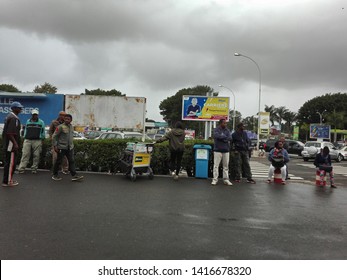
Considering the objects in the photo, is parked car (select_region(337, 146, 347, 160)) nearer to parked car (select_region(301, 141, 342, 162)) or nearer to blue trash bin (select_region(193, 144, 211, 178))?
parked car (select_region(301, 141, 342, 162))

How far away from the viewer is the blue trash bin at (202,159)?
1043 centimetres

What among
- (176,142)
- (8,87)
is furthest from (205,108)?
(8,87)

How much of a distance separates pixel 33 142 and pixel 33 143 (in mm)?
31

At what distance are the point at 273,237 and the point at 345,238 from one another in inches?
43.2

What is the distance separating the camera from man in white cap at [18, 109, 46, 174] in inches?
395

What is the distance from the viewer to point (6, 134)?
7.91m

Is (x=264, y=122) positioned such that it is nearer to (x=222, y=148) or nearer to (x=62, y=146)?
(x=222, y=148)

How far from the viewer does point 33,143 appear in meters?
10.2

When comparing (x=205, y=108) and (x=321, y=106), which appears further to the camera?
(x=321, y=106)

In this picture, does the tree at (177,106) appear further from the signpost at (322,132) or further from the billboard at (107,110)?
the billboard at (107,110)

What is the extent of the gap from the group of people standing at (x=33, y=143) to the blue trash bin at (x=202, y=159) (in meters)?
3.52

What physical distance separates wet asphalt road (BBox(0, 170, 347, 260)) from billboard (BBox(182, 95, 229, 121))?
36.7 feet

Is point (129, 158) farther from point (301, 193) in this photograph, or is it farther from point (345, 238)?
point (345, 238)

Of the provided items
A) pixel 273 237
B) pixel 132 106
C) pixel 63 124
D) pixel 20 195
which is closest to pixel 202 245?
pixel 273 237
